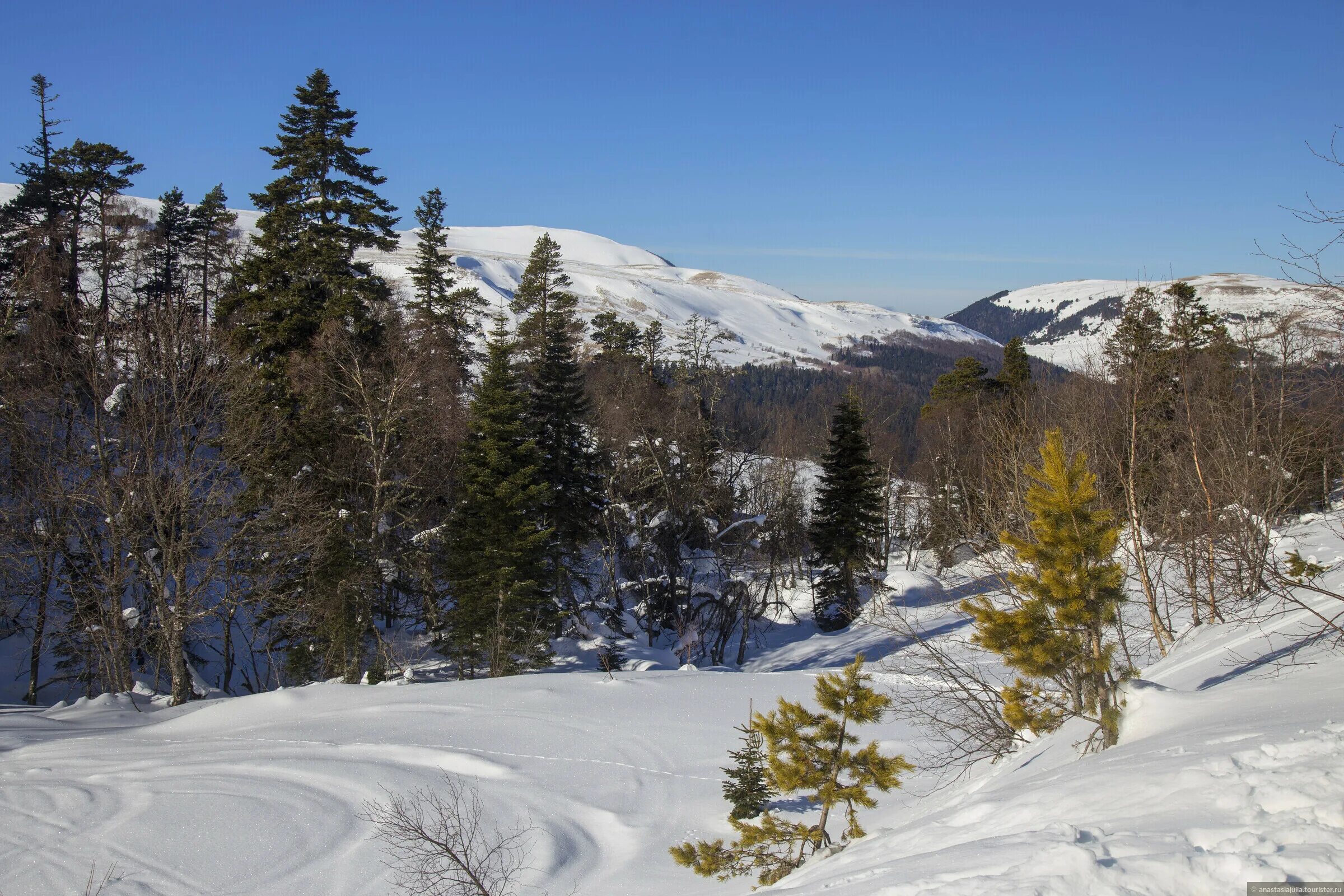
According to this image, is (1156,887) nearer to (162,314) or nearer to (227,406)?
(227,406)

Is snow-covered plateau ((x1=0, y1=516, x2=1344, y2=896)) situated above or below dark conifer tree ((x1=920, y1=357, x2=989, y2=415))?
below

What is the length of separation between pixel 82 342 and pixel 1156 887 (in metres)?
21.2

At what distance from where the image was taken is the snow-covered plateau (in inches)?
179

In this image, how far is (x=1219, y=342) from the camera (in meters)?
22.5

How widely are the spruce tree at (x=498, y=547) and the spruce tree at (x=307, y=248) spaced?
14.8ft

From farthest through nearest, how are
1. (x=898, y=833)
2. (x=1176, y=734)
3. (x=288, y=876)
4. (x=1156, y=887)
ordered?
(x=288, y=876) → (x=898, y=833) → (x=1176, y=734) → (x=1156, y=887)

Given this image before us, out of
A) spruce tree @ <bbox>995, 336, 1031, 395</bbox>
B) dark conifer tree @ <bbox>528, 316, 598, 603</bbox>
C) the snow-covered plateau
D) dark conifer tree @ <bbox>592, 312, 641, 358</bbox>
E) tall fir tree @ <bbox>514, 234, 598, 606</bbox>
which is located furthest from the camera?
spruce tree @ <bbox>995, 336, 1031, 395</bbox>

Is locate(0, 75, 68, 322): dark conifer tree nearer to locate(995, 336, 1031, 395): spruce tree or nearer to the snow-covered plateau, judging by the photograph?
the snow-covered plateau

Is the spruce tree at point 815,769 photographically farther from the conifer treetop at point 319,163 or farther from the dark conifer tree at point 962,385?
the dark conifer tree at point 962,385

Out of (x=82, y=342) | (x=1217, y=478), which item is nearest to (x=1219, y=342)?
(x=1217, y=478)

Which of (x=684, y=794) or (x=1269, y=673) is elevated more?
(x=1269, y=673)

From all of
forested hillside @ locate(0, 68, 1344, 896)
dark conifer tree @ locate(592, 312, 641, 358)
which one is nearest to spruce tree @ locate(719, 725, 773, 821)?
forested hillside @ locate(0, 68, 1344, 896)

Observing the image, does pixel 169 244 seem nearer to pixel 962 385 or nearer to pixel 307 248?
pixel 307 248

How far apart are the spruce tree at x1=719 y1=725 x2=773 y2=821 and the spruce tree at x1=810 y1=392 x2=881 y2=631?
66.8 feet
